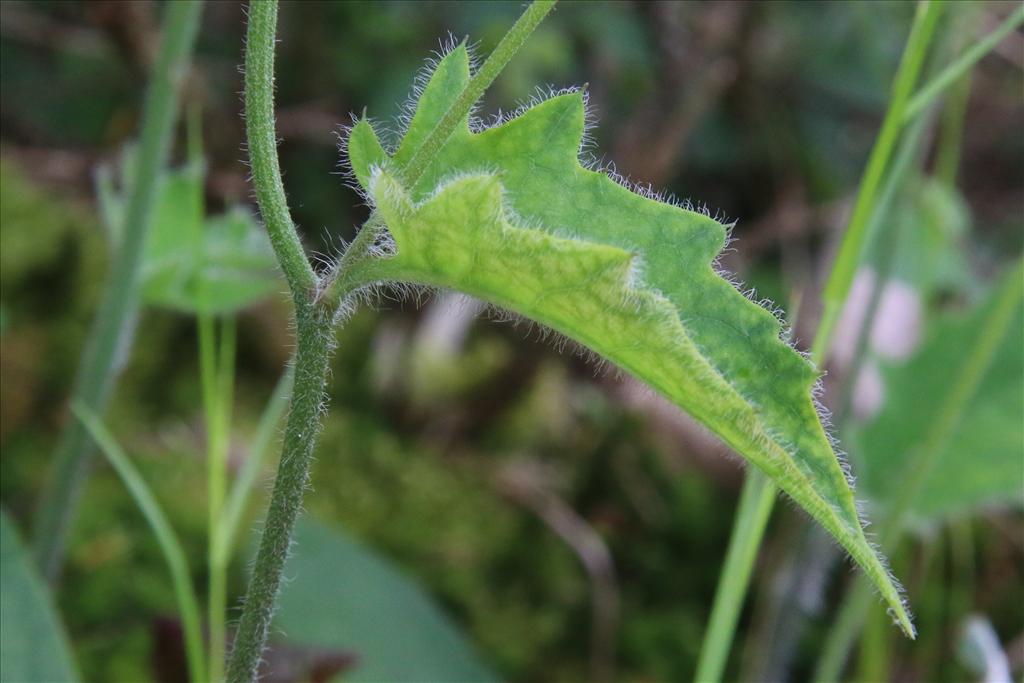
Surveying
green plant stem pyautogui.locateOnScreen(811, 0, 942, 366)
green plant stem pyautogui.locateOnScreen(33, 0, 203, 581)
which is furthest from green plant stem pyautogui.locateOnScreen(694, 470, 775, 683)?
green plant stem pyautogui.locateOnScreen(33, 0, 203, 581)

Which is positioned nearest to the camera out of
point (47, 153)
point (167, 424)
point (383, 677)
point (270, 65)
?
point (270, 65)

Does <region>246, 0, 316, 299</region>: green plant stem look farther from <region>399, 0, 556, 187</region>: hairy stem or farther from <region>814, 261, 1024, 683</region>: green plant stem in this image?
<region>814, 261, 1024, 683</region>: green plant stem

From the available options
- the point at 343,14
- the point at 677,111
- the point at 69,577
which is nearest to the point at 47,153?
the point at 343,14

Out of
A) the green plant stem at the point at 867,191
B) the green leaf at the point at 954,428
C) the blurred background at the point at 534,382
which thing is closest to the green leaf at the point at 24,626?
the blurred background at the point at 534,382

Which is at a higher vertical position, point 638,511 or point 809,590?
point 638,511

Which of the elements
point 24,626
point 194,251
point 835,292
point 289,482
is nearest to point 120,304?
point 194,251

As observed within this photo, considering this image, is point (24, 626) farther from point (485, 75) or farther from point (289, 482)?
point (485, 75)

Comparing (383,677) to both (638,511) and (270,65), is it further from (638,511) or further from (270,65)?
(270,65)
